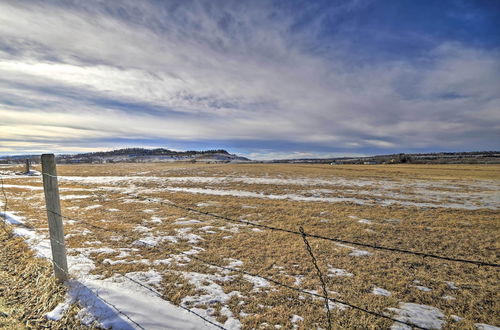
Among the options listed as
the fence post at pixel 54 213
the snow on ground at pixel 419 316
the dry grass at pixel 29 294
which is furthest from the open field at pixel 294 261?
the fence post at pixel 54 213

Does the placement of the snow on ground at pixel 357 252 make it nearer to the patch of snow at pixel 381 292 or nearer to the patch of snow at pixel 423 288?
the patch of snow at pixel 423 288

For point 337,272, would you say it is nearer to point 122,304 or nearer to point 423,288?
point 423,288

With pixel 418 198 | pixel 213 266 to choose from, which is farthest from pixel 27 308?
pixel 418 198

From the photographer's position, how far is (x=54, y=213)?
421 cm

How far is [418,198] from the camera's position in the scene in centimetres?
1681

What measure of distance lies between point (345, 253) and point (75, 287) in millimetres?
7048

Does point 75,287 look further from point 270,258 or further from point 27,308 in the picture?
point 270,258

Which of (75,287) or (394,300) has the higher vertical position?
(75,287)

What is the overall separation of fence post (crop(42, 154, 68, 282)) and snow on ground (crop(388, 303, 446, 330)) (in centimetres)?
636

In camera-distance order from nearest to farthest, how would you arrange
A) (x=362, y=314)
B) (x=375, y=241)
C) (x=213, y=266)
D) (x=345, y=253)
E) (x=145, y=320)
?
(x=145, y=320)
(x=362, y=314)
(x=213, y=266)
(x=345, y=253)
(x=375, y=241)

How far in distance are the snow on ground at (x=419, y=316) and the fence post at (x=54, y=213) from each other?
6359mm

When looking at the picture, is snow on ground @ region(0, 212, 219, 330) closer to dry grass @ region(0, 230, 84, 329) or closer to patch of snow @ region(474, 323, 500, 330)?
dry grass @ region(0, 230, 84, 329)

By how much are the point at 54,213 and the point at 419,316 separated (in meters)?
7.25

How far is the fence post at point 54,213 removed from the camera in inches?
160
